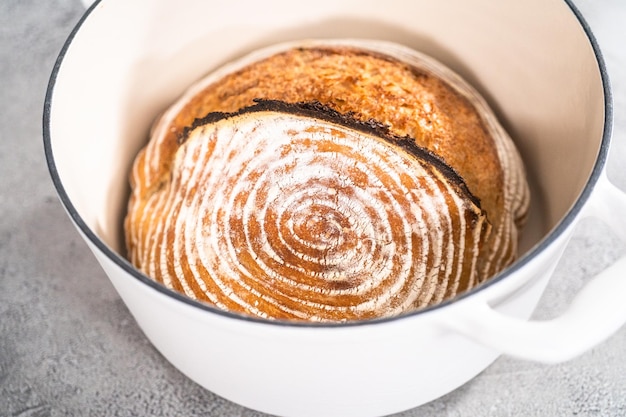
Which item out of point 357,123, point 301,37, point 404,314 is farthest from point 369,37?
point 404,314

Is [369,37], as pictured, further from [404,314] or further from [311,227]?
[404,314]

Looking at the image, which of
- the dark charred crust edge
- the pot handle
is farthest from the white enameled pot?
the dark charred crust edge

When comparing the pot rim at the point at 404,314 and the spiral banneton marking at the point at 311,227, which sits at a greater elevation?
the pot rim at the point at 404,314

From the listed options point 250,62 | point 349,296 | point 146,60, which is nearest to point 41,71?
point 146,60

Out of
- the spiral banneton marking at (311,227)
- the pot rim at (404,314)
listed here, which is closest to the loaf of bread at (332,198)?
the spiral banneton marking at (311,227)

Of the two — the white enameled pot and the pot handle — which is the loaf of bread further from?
the pot handle

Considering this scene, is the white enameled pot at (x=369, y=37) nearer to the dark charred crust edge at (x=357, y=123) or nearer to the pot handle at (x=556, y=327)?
the pot handle at (x=556, y=327)

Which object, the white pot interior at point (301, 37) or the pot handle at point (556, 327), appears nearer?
the pot handle at point (556, 327)
